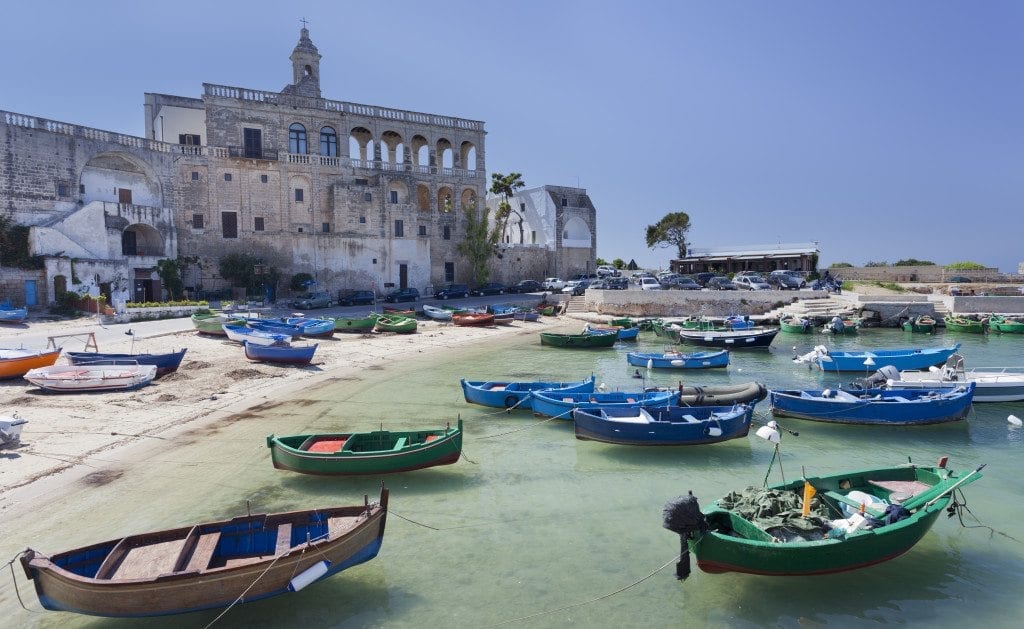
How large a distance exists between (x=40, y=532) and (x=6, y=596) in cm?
213

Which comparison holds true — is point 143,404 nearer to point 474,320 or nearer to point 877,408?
point 877,408

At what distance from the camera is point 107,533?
10.9 metres

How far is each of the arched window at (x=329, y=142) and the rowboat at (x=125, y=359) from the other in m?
29.2

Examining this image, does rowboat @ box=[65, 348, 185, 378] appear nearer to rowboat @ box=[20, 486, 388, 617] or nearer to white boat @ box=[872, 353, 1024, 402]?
rowboat @ box=[20, 486, 388, 617]

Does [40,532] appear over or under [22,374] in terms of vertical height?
under

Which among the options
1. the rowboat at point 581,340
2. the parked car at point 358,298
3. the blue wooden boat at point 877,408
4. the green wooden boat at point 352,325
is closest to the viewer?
the blue wooden boat at point 877,408

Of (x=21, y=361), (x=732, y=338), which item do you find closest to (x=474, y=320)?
(x=732, y=338)

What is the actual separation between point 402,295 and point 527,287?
12684 millimetres

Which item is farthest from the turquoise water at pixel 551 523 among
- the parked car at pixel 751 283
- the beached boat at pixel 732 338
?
the parked car at pixel 751 283

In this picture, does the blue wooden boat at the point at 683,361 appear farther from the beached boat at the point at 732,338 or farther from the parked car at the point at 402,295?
the parked car at the point at 402,295

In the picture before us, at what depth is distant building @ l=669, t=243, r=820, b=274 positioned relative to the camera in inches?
2349

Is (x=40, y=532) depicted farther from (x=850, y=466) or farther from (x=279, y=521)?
(x=850, y=466)

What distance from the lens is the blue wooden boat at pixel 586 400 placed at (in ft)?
55.9

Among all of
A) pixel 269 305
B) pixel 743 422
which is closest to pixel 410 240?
pixel 269 305
